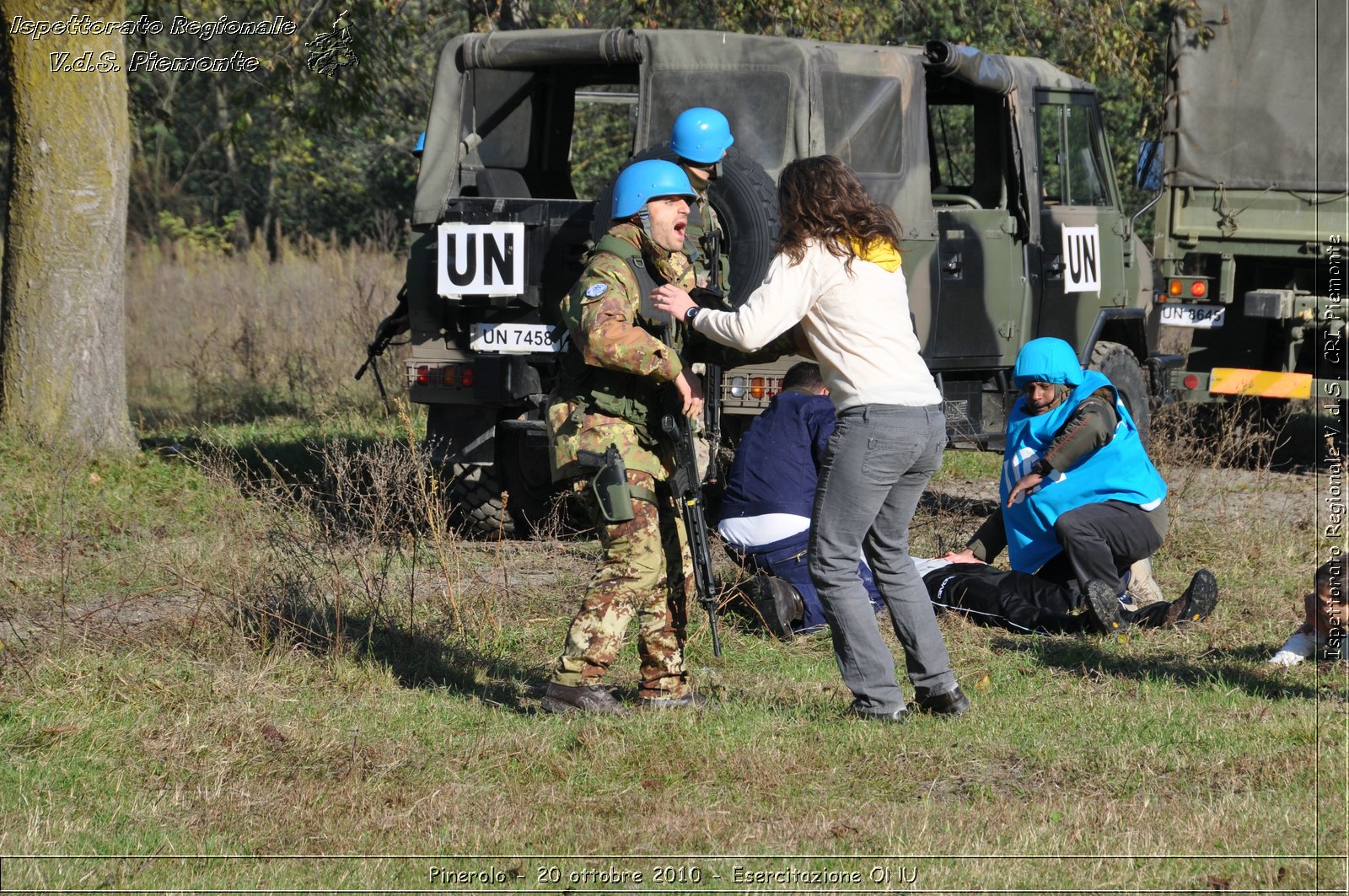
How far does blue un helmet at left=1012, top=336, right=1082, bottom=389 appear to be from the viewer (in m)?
6.47

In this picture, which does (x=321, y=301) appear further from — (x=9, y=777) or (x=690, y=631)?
(x=9, y=777)

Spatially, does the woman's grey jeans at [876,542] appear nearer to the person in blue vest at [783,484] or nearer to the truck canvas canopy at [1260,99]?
the person in blue vest at [783,484]

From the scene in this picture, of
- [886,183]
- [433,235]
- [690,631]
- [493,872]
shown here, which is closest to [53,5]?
[433,235]

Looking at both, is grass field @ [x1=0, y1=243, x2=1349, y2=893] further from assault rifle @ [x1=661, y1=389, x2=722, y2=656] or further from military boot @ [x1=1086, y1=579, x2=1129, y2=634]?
assault rifle @ [x1=661, y1=389, x2=722, y2=656]

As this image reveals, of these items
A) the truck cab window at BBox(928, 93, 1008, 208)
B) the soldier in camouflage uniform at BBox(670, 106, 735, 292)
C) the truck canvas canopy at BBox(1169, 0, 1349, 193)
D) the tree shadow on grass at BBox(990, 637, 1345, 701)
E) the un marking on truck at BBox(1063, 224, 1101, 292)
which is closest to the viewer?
the tree shadow on grass at BBox(990, 637, 1345, 701)

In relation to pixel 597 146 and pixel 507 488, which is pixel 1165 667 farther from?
pixel 597 146

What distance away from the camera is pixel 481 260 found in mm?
7309

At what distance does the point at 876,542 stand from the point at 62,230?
21.2 ft

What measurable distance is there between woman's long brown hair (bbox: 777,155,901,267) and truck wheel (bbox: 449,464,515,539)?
3.67 m

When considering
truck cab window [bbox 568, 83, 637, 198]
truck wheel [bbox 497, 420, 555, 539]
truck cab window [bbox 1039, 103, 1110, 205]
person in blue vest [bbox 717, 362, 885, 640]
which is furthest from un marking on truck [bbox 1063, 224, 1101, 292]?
truck cab window [bbox 568, 83, 637, 198]

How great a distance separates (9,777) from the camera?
15.0 ft

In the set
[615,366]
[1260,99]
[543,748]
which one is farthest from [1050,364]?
[1260,99]

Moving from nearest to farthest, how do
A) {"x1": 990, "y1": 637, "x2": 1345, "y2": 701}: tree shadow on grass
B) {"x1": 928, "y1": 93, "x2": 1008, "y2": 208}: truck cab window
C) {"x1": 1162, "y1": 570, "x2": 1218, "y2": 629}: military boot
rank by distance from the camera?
{"x1": 990, "y1": 637, "x2": 1345, "y2": 701}: tree shadow on grass, {"x1": 1162, "y1": 570, "x2": 1218, "y2": 629}: military boot, {"x1": 928, "y1": 93, "x2": 1008, "y2": 208}: truck cab window

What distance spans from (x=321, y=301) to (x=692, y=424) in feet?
34.1
